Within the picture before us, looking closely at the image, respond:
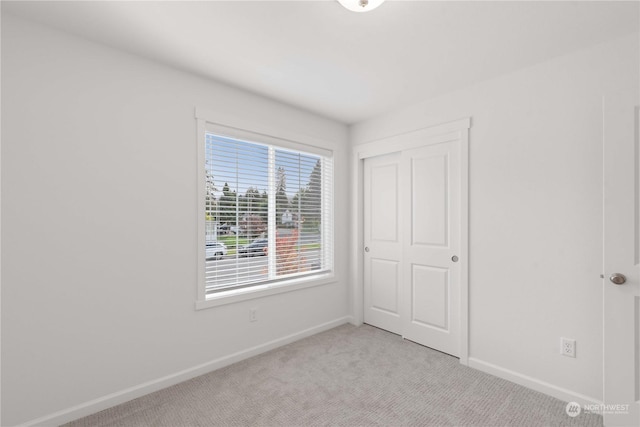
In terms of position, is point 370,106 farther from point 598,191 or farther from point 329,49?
point 598,191

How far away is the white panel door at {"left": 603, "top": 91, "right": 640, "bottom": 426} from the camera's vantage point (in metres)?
1.76

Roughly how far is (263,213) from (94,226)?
134cm

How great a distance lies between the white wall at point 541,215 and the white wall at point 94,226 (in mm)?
2197

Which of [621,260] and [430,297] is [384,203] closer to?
[430,297]

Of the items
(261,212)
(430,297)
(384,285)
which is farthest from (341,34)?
(384,285)

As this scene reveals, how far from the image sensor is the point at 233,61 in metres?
2.23

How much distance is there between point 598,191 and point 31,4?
3.58 meters

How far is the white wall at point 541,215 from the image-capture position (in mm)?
2016

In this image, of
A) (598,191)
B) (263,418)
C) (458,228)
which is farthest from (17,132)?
(598,191)

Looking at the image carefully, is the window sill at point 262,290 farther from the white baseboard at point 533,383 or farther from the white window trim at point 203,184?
the white baseboard at point 533,383

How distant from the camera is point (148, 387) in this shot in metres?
2.18

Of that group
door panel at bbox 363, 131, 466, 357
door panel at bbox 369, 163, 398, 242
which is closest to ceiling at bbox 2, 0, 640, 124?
door panel at bbox 363, 131, 466, 357

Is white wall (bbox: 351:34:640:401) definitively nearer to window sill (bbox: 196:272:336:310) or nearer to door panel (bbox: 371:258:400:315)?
door panel (bbox: 371:258:400:315)

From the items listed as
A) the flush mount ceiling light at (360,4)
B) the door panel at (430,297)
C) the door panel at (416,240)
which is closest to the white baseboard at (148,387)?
the door panel at (416,240)
